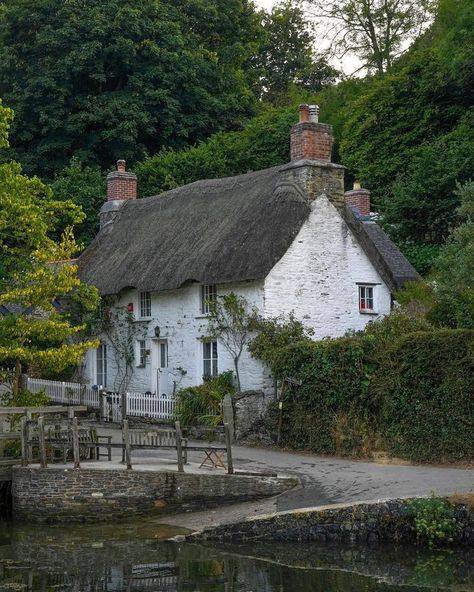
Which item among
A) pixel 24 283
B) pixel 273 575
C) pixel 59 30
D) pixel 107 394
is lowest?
pixel 273 575

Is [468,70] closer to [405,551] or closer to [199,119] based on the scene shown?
[199,119]

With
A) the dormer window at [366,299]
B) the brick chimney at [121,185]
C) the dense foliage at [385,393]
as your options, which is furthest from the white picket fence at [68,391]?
the dormer window at [366,299]

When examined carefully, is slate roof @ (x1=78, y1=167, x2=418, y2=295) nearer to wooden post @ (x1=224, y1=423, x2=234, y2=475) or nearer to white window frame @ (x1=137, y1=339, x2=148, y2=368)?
white window frame @ (x1=137, y1=339, x2=148, y2=368)

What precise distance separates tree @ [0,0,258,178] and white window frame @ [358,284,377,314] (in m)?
21.3

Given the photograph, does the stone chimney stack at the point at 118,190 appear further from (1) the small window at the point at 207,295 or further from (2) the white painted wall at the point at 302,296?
(1) the small window at the point at 207,295

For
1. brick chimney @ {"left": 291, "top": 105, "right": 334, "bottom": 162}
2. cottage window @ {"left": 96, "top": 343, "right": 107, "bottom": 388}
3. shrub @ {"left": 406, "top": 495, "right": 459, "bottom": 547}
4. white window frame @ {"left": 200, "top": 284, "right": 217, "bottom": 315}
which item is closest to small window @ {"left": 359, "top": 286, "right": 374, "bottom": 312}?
brick chimney @ {"left": 291, "top": 105, "right": 334, "bottom": 162}

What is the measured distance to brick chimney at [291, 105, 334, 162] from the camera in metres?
28.2

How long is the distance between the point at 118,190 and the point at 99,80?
11.8 meters

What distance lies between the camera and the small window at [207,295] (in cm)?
2891

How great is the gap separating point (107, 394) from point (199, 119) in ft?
Answer: 79.3

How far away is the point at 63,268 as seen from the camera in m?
23.5

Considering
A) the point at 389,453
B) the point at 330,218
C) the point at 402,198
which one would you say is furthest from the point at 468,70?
the point at 389,453

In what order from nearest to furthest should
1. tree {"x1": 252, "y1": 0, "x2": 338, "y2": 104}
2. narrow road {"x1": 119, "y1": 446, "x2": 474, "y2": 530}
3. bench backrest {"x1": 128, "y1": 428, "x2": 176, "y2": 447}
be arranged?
1. narrow road {"x1": 119, "y1": 446, "x2": 474, "y2": 530}
2. bench backrest {"x1": 128, "y1": 428, "x2": 176, "y2": 447}
3. tree {"x1": 252, "y1": 0, "x2": 338, "y2": 104}

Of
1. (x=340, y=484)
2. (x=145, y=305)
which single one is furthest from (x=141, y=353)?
(x=340, y=484)
